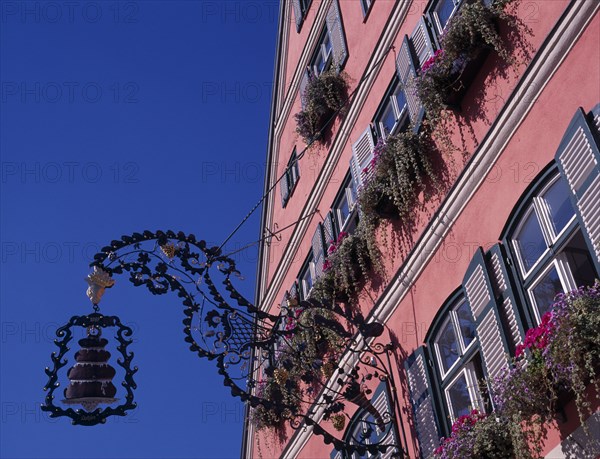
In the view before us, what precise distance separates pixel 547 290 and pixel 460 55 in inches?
103

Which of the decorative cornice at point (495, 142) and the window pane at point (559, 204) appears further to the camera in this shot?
the decorative cornice at point (495, 142)

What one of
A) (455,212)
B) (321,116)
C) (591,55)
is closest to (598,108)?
(591,55)

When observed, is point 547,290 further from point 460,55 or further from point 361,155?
point 361,155

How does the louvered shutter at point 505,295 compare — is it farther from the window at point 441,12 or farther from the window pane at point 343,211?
the window pane at point 343,211

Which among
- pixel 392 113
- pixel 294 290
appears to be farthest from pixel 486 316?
pixel 294 290

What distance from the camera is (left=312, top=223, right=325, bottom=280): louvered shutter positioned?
12.2 metres

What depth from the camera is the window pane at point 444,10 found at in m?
9.65

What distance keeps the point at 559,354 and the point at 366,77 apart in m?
6.76

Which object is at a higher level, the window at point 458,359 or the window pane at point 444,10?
the window pane at point 444,10

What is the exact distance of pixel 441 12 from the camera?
9.89 metres

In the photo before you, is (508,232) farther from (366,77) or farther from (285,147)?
(285,147)

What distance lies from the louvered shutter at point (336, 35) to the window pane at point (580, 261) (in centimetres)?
710

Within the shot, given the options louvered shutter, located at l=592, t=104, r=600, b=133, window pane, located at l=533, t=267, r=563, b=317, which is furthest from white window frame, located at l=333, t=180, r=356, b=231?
louvered shutter, located at l=592, t=104, r=600, b=133

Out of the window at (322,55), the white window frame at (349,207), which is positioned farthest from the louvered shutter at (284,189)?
the white window frame at (349,207)
